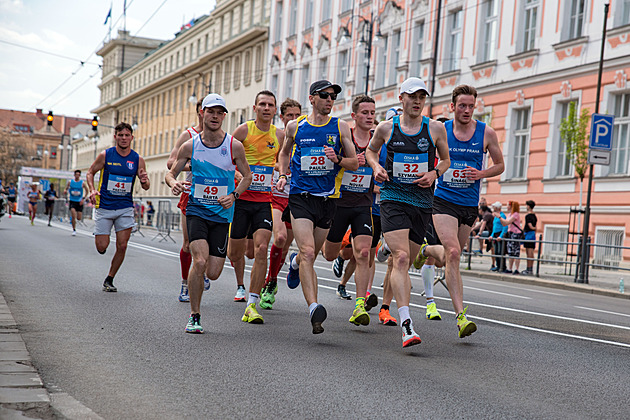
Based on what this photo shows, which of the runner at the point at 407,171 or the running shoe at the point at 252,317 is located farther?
the running shoe at the point at 252,317

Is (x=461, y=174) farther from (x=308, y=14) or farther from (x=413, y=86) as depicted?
(x=308, y=14)

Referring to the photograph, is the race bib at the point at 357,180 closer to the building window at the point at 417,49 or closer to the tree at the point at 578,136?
the tree at the point at 578,136

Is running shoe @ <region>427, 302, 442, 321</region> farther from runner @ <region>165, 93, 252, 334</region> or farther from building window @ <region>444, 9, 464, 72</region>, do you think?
building window @ <region>444, 9, 464, 72</region>

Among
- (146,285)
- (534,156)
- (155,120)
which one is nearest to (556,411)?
(146,285)

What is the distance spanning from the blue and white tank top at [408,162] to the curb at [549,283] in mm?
10021

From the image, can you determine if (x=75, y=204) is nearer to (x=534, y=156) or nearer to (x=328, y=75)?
(x=534, y=156)

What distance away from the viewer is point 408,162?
7.38 metres

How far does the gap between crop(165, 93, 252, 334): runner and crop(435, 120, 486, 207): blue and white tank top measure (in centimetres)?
192

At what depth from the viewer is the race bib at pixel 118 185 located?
1102 cm

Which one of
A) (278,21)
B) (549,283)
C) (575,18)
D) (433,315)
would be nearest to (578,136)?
(549,283)

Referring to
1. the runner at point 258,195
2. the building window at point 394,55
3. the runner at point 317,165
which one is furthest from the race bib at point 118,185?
the building window at point 394,55

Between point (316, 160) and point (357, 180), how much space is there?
775 millimetres

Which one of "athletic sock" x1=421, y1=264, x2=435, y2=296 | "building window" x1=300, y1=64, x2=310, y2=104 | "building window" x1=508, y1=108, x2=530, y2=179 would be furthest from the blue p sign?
"building window" x1=300, y1=64, x2=310, y2=104

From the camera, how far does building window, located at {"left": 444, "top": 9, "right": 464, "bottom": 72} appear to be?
3109 cm
